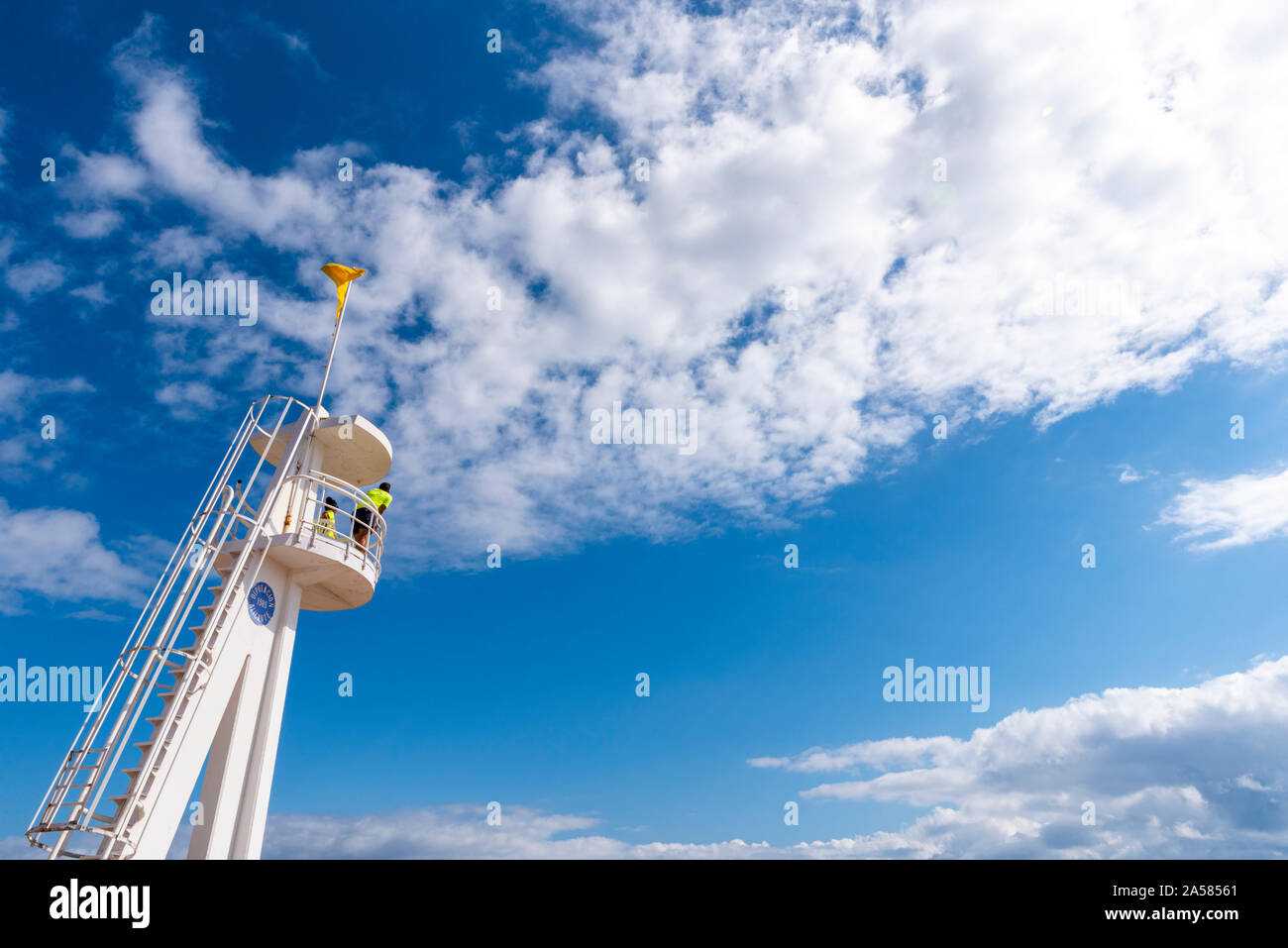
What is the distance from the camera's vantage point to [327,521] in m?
21.0

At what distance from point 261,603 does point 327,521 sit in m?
2.68

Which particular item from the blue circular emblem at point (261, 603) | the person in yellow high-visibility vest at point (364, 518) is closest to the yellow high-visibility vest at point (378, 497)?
the person in yellow high-visibility vest at point (364, 518)

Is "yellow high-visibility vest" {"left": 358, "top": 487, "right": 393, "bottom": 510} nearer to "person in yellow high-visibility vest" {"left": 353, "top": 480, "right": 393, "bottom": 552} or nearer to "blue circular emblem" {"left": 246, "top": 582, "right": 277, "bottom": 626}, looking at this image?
"person in yellow high-visibility vest" {"left": 353, "top": 480, "right": 393, "bottom": 552}

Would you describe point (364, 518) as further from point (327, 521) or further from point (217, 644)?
point (217, 644)

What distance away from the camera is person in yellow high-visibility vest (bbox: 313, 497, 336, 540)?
66.9ft

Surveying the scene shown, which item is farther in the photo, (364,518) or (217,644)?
(364,518)

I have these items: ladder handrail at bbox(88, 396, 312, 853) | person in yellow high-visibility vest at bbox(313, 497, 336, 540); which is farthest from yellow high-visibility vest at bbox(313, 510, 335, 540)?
ladder handrail at bbox(88, 396, 312, 853)

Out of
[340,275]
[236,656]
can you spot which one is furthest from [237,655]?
[340,275]

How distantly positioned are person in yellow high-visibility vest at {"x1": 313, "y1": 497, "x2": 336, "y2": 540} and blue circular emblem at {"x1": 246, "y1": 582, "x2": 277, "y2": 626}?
6.17 ft
